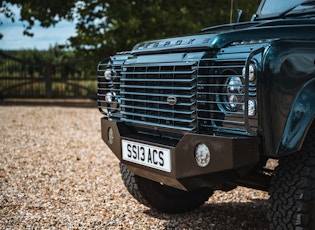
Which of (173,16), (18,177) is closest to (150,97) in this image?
(18,177)

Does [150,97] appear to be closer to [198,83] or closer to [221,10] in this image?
[198,83]

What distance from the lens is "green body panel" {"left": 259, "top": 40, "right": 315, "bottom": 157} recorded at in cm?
293

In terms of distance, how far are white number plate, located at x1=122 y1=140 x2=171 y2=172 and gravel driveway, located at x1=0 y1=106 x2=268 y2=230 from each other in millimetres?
684

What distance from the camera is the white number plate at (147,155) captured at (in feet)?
11.6

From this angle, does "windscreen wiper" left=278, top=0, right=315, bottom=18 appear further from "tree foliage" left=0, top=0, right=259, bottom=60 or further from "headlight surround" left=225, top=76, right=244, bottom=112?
"tree foliage" left=0, top=0, right=259, bottom=60

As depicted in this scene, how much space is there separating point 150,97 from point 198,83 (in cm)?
61

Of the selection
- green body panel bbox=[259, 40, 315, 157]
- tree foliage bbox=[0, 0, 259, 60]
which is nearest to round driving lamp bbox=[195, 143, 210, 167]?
green body panel bbox=[259, 40, 315, 157]

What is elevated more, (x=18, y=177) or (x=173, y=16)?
(x=173, y=16)

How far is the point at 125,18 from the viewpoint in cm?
1466

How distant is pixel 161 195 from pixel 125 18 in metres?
10.8

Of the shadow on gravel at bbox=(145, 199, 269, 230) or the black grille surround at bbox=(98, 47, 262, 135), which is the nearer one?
the black grille surround at bbox=(98, 47, 262, 135)

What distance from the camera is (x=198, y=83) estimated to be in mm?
3256

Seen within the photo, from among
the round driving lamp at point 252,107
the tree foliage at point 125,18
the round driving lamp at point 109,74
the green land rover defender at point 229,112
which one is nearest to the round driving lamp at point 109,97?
the round driving lamp at point 109,74

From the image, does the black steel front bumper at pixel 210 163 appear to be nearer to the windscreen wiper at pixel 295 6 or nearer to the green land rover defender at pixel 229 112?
the green land rover defender at pixel 229 112
